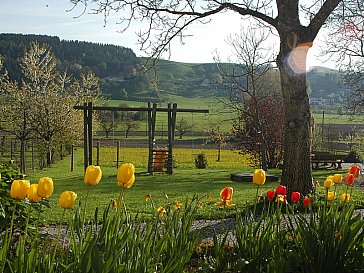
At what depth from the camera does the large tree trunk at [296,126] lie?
29.7 ft

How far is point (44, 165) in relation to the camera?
2806cm

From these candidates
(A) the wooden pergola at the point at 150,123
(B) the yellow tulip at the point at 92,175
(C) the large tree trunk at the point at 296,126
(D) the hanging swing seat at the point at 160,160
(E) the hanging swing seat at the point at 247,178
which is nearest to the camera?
(B) the yellow tulip at the point at 92,175

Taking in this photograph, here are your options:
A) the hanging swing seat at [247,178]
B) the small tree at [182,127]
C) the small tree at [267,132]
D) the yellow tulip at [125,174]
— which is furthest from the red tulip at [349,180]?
the small tree at [182,127]

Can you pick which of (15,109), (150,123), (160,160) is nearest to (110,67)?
(15,109)

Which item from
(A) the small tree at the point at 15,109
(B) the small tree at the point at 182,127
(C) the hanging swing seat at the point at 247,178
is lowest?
(C) the hanging swing seat at the point at 247,178

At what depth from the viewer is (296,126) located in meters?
9.10

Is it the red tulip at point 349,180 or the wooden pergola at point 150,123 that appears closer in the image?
the red tulip at point 349,180

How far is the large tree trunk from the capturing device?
905 centimetres

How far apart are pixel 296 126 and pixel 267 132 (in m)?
17.9

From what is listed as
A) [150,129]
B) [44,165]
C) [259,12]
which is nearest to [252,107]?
[150,129]

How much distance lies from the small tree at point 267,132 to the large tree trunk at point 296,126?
16.8m

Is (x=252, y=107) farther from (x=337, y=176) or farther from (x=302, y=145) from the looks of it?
(x=337, y=176)

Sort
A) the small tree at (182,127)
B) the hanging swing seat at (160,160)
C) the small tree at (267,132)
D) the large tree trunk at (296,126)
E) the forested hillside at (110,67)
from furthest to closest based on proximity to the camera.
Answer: the forested hillside at (110,67) → the small tree at (182,127) → the small tree at (267,132) → the hanging swing seat at (160,160) → the large tree trunk at (296,126)

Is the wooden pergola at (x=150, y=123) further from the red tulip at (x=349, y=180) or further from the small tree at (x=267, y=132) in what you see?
the red tulip at (x=349, y=180)
